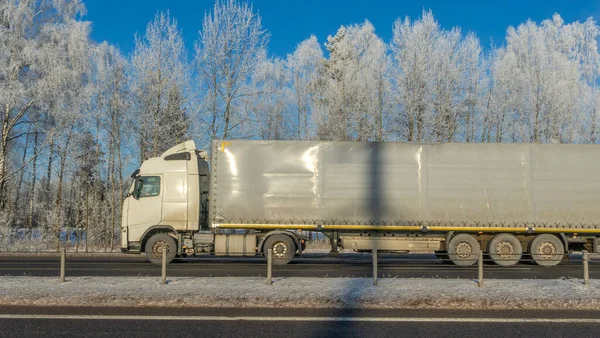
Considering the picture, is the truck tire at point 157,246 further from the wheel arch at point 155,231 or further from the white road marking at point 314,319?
the white road marking at point 314,319

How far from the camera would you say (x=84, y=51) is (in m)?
31.3

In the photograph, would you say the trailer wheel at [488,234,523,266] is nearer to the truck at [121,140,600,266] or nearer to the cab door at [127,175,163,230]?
the truck at [121,140,600,266]

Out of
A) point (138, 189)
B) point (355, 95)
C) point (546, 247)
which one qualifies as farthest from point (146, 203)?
point (355, 95)

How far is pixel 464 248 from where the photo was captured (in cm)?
1809

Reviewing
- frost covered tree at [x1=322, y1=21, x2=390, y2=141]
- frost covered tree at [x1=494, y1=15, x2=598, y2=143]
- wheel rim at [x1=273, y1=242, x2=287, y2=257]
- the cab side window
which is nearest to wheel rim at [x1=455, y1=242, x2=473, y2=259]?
wheel rim at [x1=273, y1=242, x2=287, y2=257]

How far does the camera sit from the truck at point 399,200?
58.6 ft

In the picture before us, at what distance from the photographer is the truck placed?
17.9 meters

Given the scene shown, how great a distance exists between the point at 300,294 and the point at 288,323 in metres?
2.15

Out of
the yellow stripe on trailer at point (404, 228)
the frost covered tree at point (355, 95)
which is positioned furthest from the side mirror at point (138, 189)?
the frost covered tree at point (355, 95)

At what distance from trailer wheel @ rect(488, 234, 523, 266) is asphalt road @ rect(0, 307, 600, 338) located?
840 centimetres

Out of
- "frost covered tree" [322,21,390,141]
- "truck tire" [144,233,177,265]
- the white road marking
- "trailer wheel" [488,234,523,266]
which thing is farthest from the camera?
"frost covered tree" [322,21,390,141]

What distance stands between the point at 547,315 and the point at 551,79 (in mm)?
30506

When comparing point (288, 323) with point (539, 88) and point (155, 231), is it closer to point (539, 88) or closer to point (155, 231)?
point (155, 231)

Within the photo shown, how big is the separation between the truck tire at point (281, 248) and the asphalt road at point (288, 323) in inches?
325
